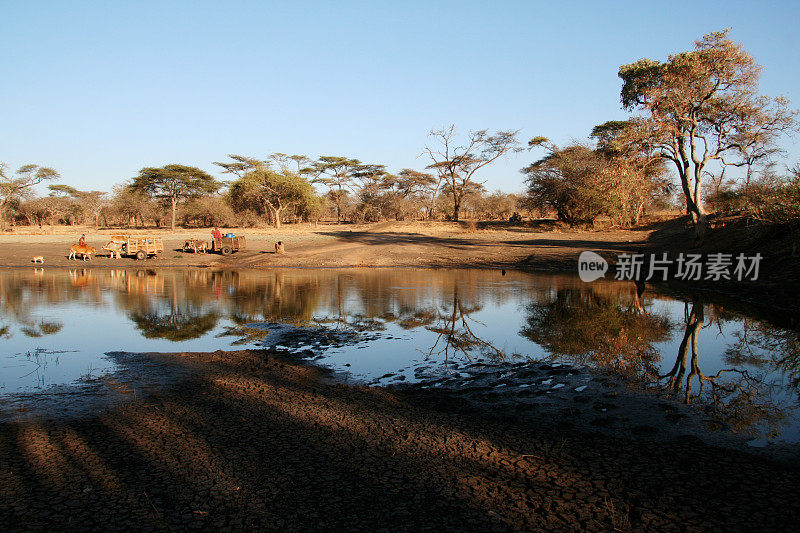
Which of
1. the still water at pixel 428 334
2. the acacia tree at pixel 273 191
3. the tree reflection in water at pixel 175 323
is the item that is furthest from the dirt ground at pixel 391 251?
the acacia tree at pixel 273 191

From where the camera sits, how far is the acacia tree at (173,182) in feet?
178

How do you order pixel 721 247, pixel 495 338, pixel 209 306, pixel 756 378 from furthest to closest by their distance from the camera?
pixel 721 247
pixel 209 306
pixel 495 338
pixel 756 378

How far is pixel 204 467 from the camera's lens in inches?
137

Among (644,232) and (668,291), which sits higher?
(644,232)

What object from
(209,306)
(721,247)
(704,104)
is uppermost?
(704,104)

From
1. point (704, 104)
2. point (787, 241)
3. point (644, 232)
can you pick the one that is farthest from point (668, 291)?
point (644, 232)

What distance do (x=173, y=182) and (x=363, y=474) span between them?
194 ft

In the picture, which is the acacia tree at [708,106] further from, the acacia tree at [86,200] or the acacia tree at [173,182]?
the acacia tree at [86,200]

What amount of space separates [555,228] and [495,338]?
105ft

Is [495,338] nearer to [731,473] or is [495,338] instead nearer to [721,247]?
[731,473]

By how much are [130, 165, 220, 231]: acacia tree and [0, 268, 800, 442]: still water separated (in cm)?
→ 4190

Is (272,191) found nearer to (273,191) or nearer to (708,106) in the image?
(273,191)

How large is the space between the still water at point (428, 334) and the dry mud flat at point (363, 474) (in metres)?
1.31

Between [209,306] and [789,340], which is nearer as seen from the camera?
[789,340]
